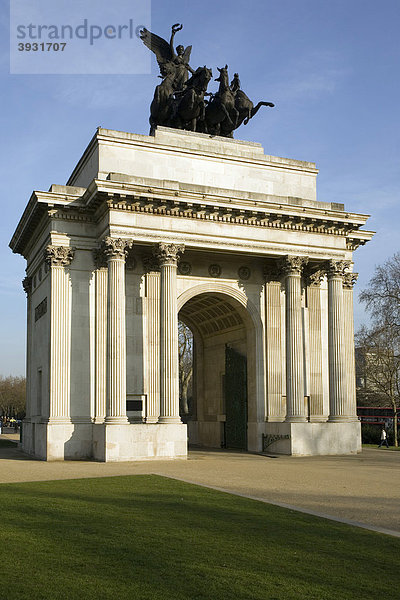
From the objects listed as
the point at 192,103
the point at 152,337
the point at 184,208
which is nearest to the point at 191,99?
the point at 192,103

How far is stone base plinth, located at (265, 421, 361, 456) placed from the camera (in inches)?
1382

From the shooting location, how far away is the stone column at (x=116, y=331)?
32219mm

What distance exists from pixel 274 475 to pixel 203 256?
16.0m

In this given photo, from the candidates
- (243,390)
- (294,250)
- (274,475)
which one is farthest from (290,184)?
(274,475)

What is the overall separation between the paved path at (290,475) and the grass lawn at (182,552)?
1.75m

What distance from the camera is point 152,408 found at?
35406 millimetres

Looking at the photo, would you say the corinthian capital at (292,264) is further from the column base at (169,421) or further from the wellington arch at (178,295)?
the column base at (169,421)

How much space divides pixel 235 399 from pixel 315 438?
6397mm

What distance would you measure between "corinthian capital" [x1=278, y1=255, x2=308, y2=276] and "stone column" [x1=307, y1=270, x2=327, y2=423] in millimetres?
2333

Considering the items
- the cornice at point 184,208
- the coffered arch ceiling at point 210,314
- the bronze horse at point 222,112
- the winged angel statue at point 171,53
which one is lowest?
the coffered arch ceiling at point 210,314

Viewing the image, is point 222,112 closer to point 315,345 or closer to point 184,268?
point 184,268

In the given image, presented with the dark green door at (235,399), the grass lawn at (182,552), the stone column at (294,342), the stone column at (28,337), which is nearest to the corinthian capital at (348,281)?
the stone column at (294,342)

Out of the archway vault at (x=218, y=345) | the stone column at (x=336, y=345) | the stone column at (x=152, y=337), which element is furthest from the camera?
the archway vault at (x=218, y=345)

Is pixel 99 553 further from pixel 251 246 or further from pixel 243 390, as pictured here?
pixel 243 390
